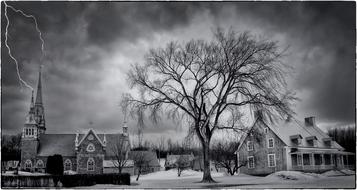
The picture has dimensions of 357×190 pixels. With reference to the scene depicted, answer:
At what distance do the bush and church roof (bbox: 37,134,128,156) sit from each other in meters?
13.7

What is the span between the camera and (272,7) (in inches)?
502

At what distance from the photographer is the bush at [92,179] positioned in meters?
13.2

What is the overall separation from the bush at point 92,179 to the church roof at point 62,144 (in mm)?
13739

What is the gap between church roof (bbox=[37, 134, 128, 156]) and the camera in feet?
93.0

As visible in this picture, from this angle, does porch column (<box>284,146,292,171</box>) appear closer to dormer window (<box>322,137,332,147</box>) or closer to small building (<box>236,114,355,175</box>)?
small building (<box>236,114,355,175</box>)

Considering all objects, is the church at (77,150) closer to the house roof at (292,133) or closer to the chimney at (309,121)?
the house roof at (292,133)

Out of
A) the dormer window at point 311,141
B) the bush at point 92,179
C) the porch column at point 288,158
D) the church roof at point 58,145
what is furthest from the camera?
the church roof at point 58,145

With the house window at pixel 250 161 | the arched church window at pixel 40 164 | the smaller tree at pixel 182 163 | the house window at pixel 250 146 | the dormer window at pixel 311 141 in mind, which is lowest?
the smaller tree at pixel 182 163

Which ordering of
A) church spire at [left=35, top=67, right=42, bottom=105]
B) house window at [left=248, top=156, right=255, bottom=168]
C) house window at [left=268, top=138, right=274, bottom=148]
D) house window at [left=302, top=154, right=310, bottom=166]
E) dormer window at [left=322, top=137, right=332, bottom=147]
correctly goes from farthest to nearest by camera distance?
house window at [left=248, top=156, right=255, bottom=168] < house window at [left=268, top=138, right=274, bottom=148] < house window at [left=302, top=154, right=310, bottom=166] < dormer window at [left=322, top=137, right=332, bottom=147] < church spire at [left=35, top=67, right=42, bottom=105]

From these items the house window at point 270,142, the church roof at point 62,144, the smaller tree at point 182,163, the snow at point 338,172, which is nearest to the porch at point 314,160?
the snow at point 338,172

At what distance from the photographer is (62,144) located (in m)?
29.3

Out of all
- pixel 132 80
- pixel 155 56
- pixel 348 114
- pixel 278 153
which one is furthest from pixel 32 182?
pixel 278 153

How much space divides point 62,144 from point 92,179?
53.9 feet

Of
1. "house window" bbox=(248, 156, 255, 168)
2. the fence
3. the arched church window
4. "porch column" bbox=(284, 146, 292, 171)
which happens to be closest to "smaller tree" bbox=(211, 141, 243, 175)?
"house window" bbox=(248, 156, 255, 168)
